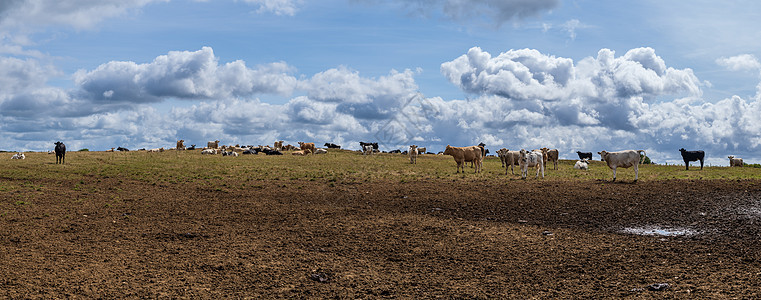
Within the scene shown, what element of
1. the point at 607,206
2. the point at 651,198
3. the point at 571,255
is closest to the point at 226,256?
the point at 571,255

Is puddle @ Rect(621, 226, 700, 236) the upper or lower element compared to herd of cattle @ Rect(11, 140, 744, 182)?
lower

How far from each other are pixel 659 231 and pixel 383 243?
28.1 feet

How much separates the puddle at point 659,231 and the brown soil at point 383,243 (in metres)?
0.18

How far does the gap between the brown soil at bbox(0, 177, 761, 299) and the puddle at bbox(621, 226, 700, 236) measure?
0.59ft

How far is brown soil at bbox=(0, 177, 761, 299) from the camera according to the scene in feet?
34.9

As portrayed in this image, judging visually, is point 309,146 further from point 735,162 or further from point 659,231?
point 659,231

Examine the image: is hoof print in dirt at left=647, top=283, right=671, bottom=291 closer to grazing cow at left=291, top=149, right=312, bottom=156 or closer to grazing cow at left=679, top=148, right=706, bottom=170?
grazing cow at left=679, top=148, right=706, bottom=170

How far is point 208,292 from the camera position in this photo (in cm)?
1042

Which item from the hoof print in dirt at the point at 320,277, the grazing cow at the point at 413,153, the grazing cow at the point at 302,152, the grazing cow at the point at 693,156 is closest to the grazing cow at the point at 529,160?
the grazing cow at the point at 413,153

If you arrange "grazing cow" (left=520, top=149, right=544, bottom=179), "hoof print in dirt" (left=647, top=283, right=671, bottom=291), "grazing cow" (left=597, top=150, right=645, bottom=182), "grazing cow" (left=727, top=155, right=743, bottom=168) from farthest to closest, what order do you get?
"grazing cow" (left=727, top=155, right=743, bottom=168) < "grazing cow" (left=520, top=149, right=544, bottom=179) < "grazing cow" (left=597, top=150, right=645, bottom=182) < "hoof print in dirt" (left=647, top=283, right=671, bottom=291)

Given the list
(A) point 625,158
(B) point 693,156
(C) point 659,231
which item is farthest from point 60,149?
(B) point 693,156

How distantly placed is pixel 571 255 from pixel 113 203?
17.1 metres

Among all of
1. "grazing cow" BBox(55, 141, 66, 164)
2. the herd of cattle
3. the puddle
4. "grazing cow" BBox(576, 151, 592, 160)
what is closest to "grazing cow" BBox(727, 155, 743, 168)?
the herd of cattle

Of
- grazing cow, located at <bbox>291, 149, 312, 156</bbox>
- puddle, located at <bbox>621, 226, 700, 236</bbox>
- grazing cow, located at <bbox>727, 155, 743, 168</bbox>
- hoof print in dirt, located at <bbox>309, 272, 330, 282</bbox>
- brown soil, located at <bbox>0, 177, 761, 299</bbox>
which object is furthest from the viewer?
grazing cow, located at <bbox>291, 149, 312, 156</bbox>
